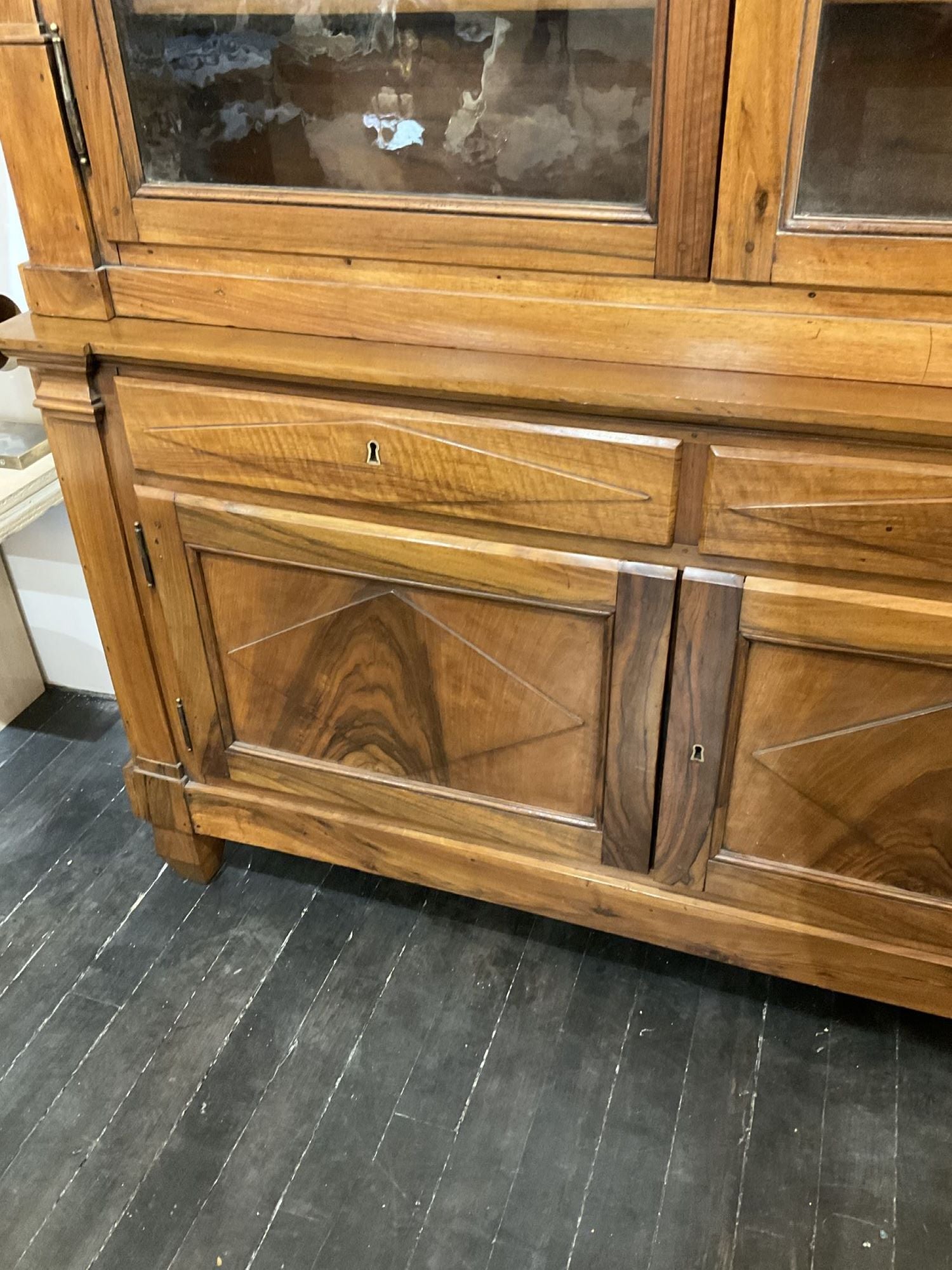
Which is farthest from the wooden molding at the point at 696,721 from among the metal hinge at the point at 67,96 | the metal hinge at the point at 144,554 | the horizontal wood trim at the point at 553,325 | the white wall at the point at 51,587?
the white wall at the point at 51,587

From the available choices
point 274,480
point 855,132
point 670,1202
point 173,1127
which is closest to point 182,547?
point 274,480

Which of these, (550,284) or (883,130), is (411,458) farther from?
(883,130)

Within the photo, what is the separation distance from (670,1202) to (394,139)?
1261 mm

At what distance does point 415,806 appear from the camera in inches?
A: 56.2

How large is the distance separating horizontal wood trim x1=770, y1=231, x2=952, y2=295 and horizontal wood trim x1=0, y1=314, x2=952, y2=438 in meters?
0.09

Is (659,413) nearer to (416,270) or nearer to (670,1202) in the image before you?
(416,270)

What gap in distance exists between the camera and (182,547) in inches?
52.4

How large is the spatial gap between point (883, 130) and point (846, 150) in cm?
4

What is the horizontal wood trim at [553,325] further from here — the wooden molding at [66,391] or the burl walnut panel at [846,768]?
the burl walnut panel at [846,768]

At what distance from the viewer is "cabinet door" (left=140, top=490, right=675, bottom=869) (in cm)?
119

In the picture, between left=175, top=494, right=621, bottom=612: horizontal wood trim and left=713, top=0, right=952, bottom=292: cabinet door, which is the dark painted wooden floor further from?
left=713, top=0, right=952, bottom=292: cabinet door

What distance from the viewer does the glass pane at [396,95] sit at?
3.32 feet

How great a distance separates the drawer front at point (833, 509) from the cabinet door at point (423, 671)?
109 mm

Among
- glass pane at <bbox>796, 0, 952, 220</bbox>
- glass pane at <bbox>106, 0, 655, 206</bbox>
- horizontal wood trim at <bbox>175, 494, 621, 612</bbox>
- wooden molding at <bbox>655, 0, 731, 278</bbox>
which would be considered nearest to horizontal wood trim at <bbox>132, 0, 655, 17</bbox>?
glass pane at <bbox>106, 0, 655, 206</bbox>
